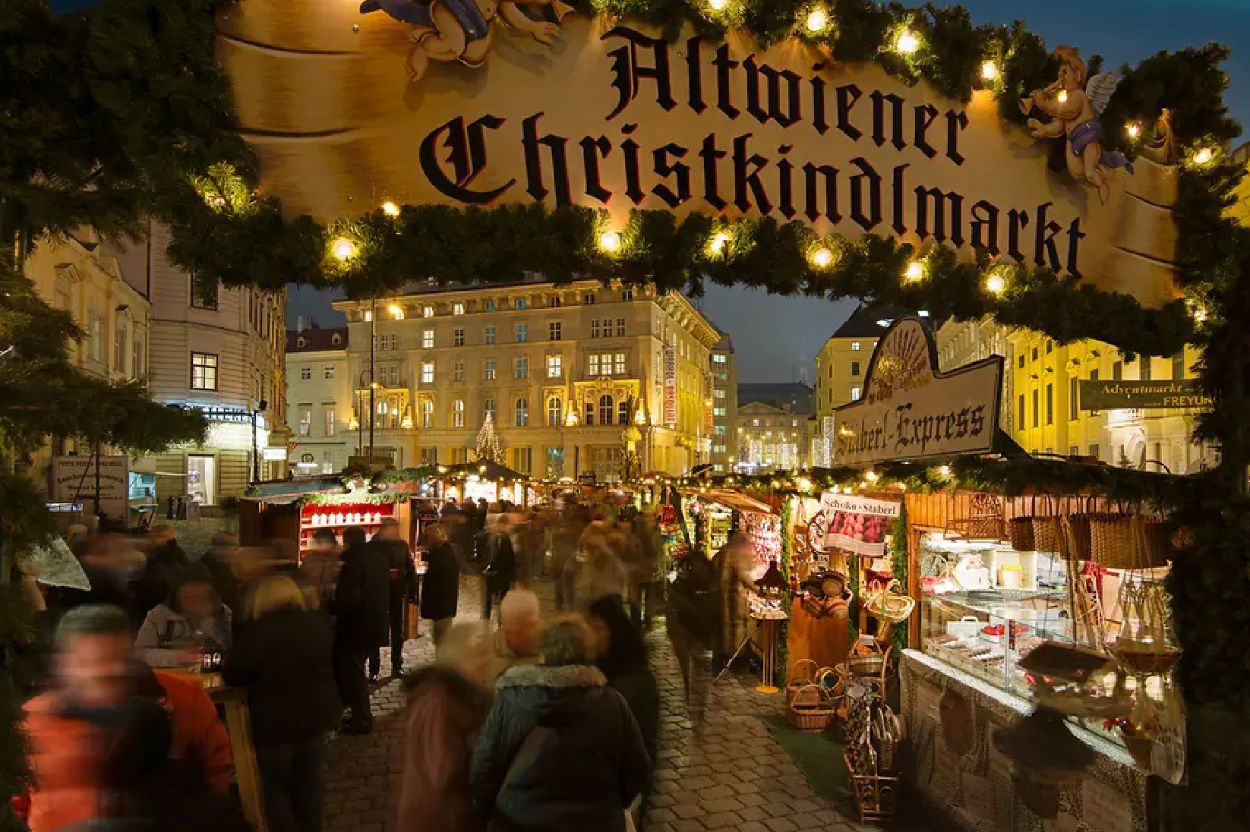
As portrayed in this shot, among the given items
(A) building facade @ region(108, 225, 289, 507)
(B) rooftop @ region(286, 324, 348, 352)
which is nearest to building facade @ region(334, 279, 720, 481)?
(B) rooftop @ region(286, 324, 348, 352)

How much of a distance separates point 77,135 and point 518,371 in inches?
2654

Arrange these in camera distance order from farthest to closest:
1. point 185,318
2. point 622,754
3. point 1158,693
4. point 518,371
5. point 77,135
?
point 518,371 → point 185,318 → point 1158,693 → point 622,754 → point 77,135

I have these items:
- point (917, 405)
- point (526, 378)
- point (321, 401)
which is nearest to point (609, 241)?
point (917, 405)

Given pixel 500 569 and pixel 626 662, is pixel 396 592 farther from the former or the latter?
pixel 626 662

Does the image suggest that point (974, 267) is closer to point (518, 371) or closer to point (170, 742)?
point (170, 742)

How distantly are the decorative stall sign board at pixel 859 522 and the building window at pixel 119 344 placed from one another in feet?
94.1

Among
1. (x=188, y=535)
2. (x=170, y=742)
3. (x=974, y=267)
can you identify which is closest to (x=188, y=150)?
(x=170, y=742)

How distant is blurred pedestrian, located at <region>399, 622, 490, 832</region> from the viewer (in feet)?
11.6

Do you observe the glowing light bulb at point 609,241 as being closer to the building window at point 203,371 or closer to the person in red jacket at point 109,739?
the person in red jacket at point 109,739

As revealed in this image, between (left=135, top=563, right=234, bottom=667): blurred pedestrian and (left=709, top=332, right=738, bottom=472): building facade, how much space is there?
128 metres

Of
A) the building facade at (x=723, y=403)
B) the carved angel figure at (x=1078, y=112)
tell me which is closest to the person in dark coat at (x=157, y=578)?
the carved angel figure at (x=1078, y=112)

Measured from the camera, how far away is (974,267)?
372 cm

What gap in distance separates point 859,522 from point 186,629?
6.39m

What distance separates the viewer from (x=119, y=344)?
99.3 ft
